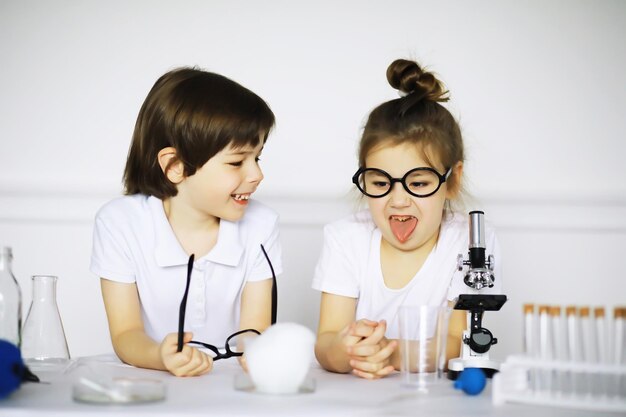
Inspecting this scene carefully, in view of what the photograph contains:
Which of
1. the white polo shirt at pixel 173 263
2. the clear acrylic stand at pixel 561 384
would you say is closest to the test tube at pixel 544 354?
the clear acrylic stand at pixel 561 384

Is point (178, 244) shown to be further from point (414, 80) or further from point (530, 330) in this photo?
point (530, 330)

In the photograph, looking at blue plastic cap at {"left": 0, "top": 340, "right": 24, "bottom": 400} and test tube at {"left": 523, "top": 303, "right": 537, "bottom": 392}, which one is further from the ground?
test tube at {"left": 523, "top": 303, "right": 537, "bottom": 392}

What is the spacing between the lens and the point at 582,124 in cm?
255

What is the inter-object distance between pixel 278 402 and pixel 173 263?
82 centimetres

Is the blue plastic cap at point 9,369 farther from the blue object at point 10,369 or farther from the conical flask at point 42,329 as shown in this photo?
the conical flask at point 42,329

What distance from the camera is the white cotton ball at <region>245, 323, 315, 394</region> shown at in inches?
40.6

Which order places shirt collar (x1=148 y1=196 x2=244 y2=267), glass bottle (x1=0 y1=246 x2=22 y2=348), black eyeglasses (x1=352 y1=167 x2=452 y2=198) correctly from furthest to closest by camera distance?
shirt collar (x1=148 y1=196 x2=244 y2=267) → black eyeglasses (x1=352 y1=167 x2=452 y2=198) → glass bottle (x1=0 y1=246 x2=22 y2=348)

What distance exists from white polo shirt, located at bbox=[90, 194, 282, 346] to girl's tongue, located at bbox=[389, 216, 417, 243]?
0.34 metres

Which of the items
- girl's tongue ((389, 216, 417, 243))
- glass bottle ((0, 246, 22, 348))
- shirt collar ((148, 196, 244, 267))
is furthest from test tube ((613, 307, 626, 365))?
shirt collar ((148, 196, 244, 267))

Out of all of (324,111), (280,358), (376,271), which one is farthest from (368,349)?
(324,111)

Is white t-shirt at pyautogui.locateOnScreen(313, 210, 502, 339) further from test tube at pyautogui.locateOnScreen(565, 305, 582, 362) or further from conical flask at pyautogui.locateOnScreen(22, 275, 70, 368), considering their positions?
test tube at pyautogui.locateOnScreen(565, 305, 582, 362)

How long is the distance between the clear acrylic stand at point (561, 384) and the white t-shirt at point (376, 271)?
29.6 inches

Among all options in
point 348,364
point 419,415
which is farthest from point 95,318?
point 419,415

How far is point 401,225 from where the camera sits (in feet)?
5.61
